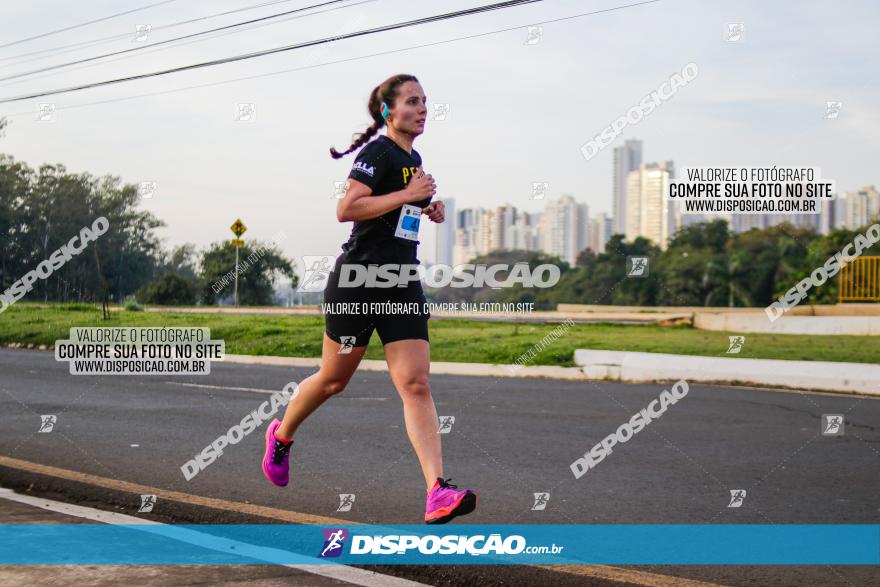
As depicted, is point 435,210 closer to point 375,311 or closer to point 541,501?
point 375,311

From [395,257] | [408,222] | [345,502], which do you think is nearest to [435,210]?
[408,222]

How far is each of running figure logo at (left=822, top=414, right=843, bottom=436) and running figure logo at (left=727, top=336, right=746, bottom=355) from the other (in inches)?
270

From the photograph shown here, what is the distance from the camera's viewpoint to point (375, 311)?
4.19 m

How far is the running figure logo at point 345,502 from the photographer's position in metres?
5.34

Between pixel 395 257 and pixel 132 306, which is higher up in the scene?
pixel 395 257

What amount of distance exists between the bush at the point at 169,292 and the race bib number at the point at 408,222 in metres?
33.1

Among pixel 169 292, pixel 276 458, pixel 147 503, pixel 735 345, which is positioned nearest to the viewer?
pixel 276 458

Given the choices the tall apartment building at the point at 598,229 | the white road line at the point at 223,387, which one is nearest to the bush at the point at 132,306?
the white road line at the point at 223,387

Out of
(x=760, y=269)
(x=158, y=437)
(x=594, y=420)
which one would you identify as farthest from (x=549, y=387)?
(x=760, y=269)

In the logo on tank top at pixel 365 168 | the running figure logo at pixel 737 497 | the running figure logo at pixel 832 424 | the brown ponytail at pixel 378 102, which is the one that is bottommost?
the running figure logo at pixel 737 497

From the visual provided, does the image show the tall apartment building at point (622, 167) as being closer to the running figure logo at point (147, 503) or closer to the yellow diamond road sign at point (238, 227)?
the yellow diamond road sign at point (238, 227)

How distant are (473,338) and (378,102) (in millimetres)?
17739

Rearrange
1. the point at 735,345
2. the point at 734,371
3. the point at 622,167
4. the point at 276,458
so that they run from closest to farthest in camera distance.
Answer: the point at 276,458
the point at 734,371
the point at 735,345
the point at 622,167

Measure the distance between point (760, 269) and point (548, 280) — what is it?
16163mm
